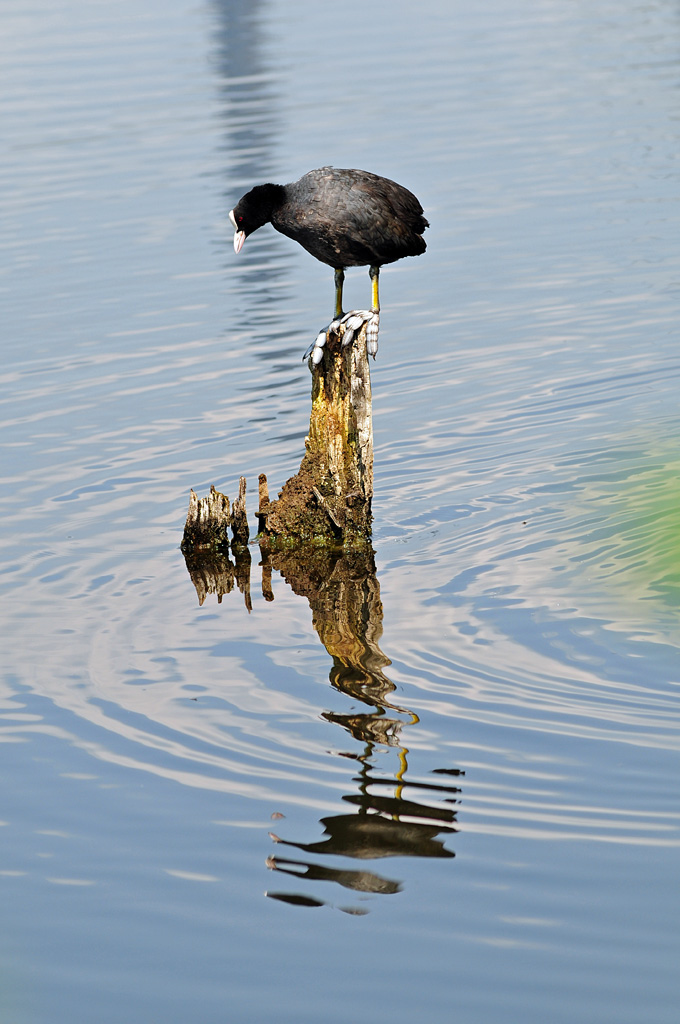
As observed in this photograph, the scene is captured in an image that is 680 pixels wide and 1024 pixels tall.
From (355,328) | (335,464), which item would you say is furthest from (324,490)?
(355,328)

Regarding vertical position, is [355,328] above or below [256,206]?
below

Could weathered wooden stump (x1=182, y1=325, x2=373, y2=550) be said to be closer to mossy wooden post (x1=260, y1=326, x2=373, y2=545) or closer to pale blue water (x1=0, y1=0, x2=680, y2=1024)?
mossy wooden post (x1=260, y1=326, x2=373, y2=545)

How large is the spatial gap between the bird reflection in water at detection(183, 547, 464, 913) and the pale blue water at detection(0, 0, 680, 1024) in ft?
0.09

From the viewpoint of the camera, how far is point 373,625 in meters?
9.48

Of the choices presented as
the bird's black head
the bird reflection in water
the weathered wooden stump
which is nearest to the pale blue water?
the bird reflection in water

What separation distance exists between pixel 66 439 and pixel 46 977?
853 cm

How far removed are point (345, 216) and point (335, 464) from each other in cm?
224

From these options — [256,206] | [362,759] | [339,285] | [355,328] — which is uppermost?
[256,206]

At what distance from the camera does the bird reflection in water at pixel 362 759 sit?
6.53 metres

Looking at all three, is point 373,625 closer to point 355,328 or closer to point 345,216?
point 355,328

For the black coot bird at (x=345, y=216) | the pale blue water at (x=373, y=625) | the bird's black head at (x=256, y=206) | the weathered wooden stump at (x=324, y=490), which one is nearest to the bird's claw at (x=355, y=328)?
the black coot bird at (x=345, y=216)

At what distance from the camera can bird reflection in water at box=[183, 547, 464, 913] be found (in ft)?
21.4

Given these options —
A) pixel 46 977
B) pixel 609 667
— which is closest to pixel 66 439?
pixel 609 667

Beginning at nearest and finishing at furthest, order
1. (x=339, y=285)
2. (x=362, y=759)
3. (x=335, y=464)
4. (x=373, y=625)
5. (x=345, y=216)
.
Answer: (x=362, y=759) → (x=345, y=216) → (x=373, y=625) → (x=339, y=285) → (x=335, y=464)
